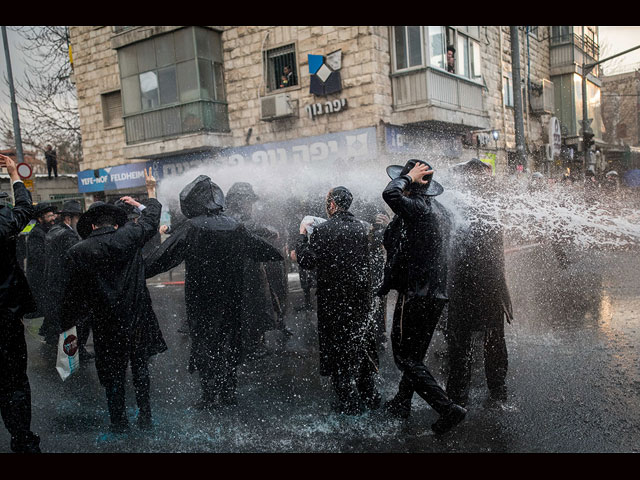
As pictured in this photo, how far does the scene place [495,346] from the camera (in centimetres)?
393

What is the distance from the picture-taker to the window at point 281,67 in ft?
48.4

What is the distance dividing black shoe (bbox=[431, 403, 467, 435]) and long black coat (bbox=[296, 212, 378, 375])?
72 centimetres

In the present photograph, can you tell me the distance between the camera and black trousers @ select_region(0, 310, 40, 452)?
3.33 m

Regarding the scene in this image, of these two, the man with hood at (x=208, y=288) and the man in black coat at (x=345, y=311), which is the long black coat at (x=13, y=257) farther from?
the man in black coat at (x=345, y=311)

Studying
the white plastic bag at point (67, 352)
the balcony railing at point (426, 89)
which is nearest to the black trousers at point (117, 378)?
the white plastic bag at point (67, 352)

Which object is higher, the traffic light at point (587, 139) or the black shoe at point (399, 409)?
the traffic light at point (587, 139)

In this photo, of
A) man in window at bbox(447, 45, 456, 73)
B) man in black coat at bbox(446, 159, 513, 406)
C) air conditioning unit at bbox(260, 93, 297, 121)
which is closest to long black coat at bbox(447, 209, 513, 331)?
man in black coat at bbox(446, 159, 513, 406)

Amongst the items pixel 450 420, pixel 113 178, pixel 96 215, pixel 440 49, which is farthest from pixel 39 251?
pixel 113 178

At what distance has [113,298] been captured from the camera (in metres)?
3.82

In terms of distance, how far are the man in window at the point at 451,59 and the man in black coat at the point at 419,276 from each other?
12635 millimetres
